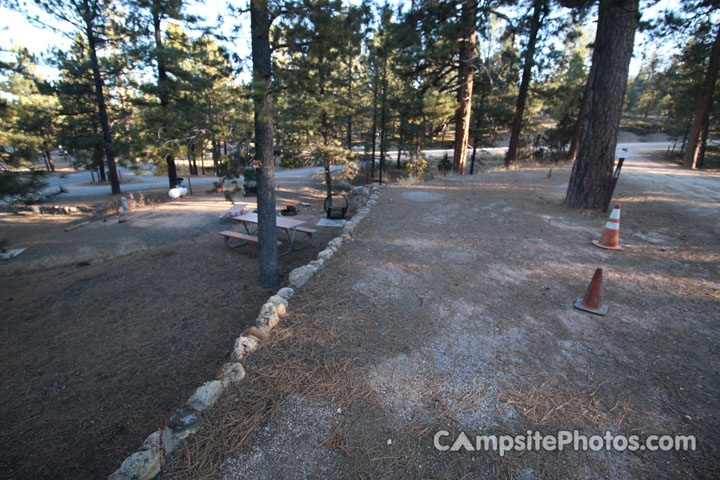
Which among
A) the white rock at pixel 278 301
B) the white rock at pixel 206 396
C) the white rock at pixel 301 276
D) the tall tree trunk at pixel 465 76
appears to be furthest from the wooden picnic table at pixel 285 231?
the tall tree trunk at pixel 465 76

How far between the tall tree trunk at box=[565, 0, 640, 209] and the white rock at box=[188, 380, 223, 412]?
26.7ft

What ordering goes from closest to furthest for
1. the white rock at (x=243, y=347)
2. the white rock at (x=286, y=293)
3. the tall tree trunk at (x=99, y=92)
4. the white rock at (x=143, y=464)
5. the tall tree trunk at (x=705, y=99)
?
the white rock at (x=143, y=464)
the white rock at (x=243, y=347)
the white rock at (x=286, y=293)
the tall tree trunk at (x=705, y=99)
the tall tree trunk at (x=99, y=92)

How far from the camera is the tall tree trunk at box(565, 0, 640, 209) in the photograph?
653 centimetres

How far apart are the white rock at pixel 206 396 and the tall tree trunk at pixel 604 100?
815cm

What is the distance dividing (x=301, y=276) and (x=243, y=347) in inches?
61.6

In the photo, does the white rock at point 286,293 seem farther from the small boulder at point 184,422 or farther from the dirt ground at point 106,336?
the small boulder at point 184,422

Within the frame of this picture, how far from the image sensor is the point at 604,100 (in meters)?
6.82

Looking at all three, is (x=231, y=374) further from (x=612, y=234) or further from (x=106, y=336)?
(x=612, y=234)

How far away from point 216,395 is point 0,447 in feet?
7.57

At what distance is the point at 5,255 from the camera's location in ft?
28.3

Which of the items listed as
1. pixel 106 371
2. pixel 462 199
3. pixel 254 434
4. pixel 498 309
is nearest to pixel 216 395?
pixel 254 434

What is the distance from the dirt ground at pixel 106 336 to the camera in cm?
302

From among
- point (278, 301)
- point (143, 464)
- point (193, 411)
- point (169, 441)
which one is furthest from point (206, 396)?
point (278, 301)

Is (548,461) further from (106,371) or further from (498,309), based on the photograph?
(106,371)
